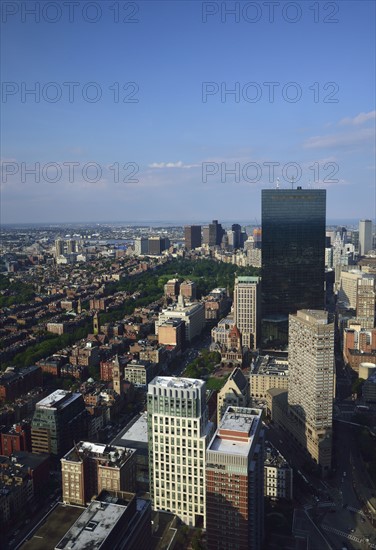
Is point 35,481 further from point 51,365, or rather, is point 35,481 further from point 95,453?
point 51,365

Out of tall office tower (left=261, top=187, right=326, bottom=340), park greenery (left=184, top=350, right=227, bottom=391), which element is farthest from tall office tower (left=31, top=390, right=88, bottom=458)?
tall office tower (left=261, top=187, right=326, bottom=340)

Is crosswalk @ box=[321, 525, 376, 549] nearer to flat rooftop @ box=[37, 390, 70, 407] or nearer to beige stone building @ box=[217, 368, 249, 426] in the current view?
beige stone building @ box=[217, 368, 249, 426]

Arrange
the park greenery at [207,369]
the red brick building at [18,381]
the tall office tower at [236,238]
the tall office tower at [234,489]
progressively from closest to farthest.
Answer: the tall office tower at [234,489] < the red brick building at [18,381] < the park greenery at [207,369] < the tall office tower at [236,238]

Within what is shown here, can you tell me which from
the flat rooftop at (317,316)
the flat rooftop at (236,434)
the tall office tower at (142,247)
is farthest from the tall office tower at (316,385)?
the tall office tower at (142,247)

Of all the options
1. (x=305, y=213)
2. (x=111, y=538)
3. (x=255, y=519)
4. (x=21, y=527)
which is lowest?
(x=21, y=527)

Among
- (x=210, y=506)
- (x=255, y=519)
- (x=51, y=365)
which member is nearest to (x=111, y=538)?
(x=210, y=506)

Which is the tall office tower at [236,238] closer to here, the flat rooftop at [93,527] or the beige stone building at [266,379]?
the beige stone building at [266,379]

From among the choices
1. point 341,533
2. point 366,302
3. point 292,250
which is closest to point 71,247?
point 292,250
